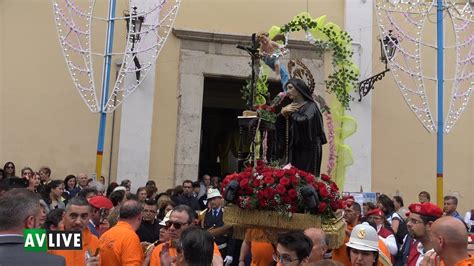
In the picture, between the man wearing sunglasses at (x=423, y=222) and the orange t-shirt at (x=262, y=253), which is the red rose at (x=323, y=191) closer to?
the man wearing sunglasses at (x=423, y=222)

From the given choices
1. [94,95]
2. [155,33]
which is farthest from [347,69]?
[94,95]

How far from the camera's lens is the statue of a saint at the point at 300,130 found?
276 inches

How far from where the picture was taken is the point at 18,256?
3105 millimetres

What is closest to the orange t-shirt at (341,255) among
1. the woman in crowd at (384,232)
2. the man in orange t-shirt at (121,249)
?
the woman in crowd at (384,232)

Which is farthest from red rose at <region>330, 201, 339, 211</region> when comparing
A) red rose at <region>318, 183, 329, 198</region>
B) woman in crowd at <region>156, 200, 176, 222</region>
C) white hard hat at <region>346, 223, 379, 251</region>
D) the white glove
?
the white glove

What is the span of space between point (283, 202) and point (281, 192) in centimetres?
10

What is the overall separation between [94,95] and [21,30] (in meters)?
2.41

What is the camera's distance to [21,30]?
14320 mm

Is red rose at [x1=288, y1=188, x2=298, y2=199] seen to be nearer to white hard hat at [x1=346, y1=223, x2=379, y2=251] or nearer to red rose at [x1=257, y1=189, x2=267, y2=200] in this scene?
red rose at [x1=257, y1=189, x2=267, y2=200]

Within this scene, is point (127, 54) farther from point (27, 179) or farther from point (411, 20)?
point (411, 20)

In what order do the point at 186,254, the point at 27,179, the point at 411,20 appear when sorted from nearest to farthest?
the point at 186,254 → the point at 27,179 → the point at 411,20

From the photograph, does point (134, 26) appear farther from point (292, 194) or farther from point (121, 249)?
point (121, 249)

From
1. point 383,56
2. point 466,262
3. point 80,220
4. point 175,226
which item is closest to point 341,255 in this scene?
point 175,226

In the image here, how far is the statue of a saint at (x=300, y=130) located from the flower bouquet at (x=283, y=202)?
0.79 metres
